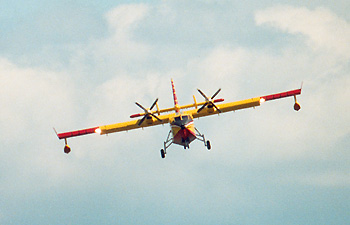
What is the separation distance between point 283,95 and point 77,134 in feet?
81.8

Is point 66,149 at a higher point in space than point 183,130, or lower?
higher

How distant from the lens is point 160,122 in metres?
60.6

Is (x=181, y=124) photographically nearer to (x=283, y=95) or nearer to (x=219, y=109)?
(x=219, y=109)

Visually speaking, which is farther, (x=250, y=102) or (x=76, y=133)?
(x=250, y=102)

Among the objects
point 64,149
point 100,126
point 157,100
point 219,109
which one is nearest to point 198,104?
point 219,109

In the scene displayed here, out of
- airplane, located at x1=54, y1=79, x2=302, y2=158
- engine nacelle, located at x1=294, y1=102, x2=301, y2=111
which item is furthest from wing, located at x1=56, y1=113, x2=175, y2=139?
engine nacelle, located at x1=294, y1=102, x2=301, y2=111

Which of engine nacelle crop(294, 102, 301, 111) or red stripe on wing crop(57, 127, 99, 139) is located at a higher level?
red stripe on wing crop(57, 127, 99, 139)

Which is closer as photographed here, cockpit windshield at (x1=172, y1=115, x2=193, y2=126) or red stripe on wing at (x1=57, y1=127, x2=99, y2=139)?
cockpit windshield at (x1=172, y1=115, x2=193, y2=126)

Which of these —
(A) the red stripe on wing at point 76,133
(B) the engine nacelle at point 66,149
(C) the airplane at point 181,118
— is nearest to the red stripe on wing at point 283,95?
(C) the airplane at point 181,118

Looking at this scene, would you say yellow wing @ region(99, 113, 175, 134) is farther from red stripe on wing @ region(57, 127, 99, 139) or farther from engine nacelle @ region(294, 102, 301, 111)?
engine nacelle @ region(294, 102, 301, 111)

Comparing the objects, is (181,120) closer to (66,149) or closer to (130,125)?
(130,125)

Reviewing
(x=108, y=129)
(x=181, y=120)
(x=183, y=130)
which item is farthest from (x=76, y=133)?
(x=183, y=130)

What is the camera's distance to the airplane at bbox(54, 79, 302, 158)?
56.7 meters

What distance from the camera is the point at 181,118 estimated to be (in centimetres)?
5659
